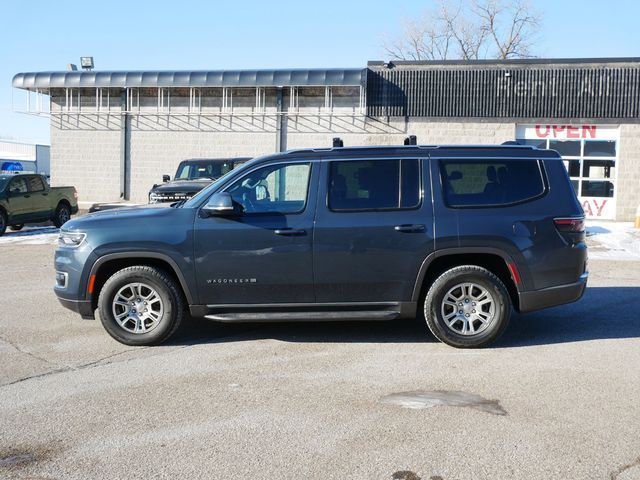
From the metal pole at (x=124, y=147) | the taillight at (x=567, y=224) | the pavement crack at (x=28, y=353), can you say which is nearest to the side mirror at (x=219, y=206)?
the pavement crack at (x=28, y=353)

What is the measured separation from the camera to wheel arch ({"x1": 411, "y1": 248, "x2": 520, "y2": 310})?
262 inches

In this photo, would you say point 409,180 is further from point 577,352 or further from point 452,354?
point 577,352

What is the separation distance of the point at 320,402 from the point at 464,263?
7.84 feet

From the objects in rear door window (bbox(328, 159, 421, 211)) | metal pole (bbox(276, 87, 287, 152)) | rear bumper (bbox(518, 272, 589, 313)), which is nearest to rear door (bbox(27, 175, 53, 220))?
metal pole (bbox(276, 87, 287, 152))

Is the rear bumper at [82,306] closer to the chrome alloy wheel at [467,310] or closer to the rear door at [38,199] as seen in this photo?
the chrome alloy wheel at [467,310]

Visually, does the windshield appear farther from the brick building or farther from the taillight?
the taillight

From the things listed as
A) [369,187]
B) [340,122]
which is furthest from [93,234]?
[340,122]

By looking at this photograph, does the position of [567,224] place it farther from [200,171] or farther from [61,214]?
[61,214]

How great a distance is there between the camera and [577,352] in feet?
21.7

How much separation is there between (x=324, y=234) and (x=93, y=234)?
7.39 feet

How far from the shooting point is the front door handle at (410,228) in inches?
260

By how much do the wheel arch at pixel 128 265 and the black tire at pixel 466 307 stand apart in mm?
2352

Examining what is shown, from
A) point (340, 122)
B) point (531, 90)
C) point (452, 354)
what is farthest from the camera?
point (340, 122)

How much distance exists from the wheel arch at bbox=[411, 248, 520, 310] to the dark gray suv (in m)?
0.01
